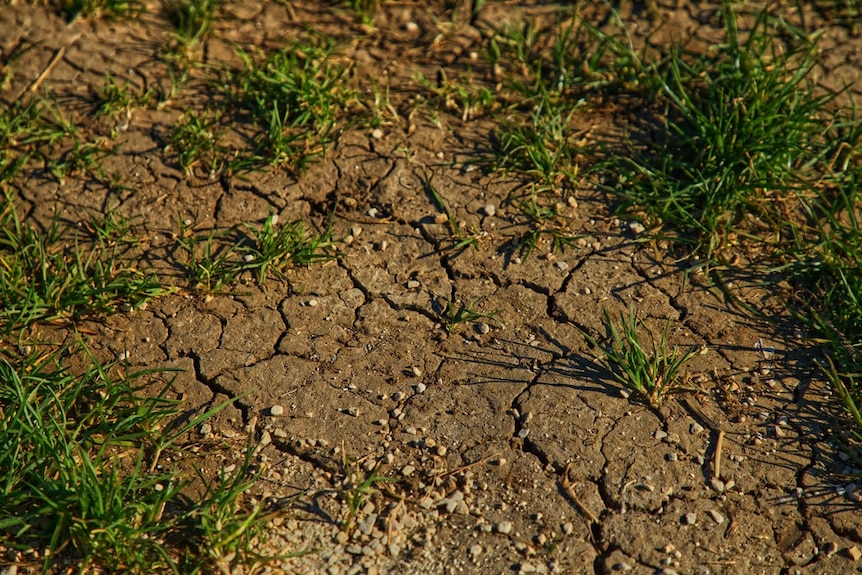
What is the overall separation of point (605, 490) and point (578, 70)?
6.98 feet

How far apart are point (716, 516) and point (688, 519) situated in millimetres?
89

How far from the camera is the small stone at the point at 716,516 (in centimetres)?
267

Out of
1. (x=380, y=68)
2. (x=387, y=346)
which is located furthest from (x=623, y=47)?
(x=387, y=346)

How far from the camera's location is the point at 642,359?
2996mm

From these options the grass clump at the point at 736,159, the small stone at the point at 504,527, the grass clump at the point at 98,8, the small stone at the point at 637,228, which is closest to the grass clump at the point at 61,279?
the grass clump at the point at 98,8

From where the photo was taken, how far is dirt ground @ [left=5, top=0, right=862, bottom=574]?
266cm

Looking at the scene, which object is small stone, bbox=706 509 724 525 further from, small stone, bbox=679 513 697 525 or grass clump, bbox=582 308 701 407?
grass clump, bbox=582 308 701 407

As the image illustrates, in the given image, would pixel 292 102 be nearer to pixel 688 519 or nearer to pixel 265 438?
pixel 265 438

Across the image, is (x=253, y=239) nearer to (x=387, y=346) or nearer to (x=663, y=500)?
(x=387, y=346)

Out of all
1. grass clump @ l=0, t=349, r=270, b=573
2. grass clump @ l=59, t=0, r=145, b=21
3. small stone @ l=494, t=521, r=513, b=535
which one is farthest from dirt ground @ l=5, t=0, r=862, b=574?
grass clump @ l=59, t=0, r=145, b=21

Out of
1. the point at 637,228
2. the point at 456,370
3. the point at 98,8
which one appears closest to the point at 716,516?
the point at 456,370

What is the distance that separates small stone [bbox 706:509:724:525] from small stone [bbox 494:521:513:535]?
0.63m

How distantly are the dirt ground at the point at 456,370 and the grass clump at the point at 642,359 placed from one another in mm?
52

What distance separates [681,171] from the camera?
3674mm
